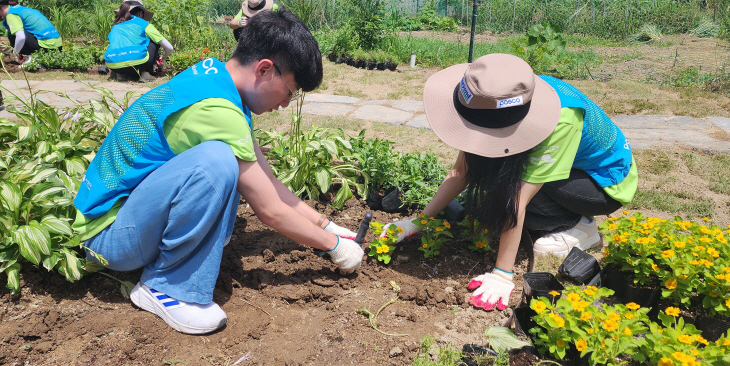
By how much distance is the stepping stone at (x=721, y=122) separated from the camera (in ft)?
15.4

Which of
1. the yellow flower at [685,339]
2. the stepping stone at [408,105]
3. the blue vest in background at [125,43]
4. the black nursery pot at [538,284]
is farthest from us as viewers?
the blue vest in background at [125,43]

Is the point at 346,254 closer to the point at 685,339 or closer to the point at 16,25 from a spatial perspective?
the point at 685,339

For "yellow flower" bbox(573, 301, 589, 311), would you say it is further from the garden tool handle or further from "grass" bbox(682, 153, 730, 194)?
"grass" bbox(682, 153, 730, 194)

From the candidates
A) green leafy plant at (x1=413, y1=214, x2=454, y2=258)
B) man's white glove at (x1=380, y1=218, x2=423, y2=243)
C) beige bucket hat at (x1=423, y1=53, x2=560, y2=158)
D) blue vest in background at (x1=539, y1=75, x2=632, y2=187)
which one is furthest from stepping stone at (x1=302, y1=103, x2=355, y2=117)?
beige bucket hat at (x1=423, y1=53, x2=560, y2=158)

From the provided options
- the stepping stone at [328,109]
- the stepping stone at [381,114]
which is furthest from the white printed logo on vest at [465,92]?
the stepping stone at [328,109]

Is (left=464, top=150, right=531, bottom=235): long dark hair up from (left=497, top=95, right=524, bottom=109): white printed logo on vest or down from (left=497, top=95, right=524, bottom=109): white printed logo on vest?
down

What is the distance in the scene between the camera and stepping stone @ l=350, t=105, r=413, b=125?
4891mm

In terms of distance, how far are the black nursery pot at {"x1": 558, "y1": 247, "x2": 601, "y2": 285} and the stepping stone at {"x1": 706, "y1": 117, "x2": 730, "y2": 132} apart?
10.8 ft

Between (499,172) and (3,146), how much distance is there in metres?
2.75

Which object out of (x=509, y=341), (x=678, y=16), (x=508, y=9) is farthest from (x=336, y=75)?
(x=678, y=16)

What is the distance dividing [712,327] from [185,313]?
206 cm

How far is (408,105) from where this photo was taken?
5508mm

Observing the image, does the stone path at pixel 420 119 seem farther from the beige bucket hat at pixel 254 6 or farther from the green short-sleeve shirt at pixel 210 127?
the green short-sleeve shirt at pixel 210 127

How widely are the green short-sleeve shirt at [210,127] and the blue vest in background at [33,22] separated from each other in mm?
7253
